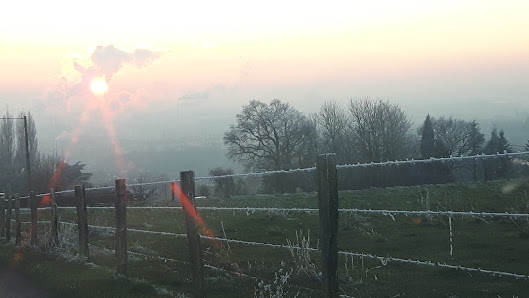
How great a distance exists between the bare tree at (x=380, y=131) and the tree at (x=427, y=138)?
192 centimetres

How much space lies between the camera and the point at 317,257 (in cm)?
1091

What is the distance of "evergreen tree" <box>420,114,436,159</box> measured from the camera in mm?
57531

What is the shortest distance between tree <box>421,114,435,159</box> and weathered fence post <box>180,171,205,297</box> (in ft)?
175

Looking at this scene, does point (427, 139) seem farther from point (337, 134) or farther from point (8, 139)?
point (8, 139)

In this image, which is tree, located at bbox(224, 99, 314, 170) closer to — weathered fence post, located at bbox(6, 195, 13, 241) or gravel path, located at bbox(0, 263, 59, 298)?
weathered fence post, located at bbox(6, 195, 13, 241)

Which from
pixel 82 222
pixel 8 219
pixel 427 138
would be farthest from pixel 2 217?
pixel 427 138

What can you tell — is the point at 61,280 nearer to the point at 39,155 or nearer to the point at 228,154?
the point at 228,154

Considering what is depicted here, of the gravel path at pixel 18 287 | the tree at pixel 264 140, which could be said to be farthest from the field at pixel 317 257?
the tree at pixel 264 140

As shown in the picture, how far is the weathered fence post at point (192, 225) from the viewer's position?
A: 20.1ft

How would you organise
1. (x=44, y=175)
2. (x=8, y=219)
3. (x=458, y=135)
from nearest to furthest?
(x=8, y=219) < (x=44, y=175) < (x=458, y=135)

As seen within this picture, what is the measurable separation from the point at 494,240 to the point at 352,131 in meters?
45.3

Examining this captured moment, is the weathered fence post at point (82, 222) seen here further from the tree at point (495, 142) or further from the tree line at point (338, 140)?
the tree at point (495, 142)

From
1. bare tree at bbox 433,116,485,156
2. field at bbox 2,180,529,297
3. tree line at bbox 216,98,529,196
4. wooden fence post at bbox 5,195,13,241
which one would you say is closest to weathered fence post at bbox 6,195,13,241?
wooden fence post at bbox 5,195,13,241

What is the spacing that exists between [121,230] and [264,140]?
46206mm
